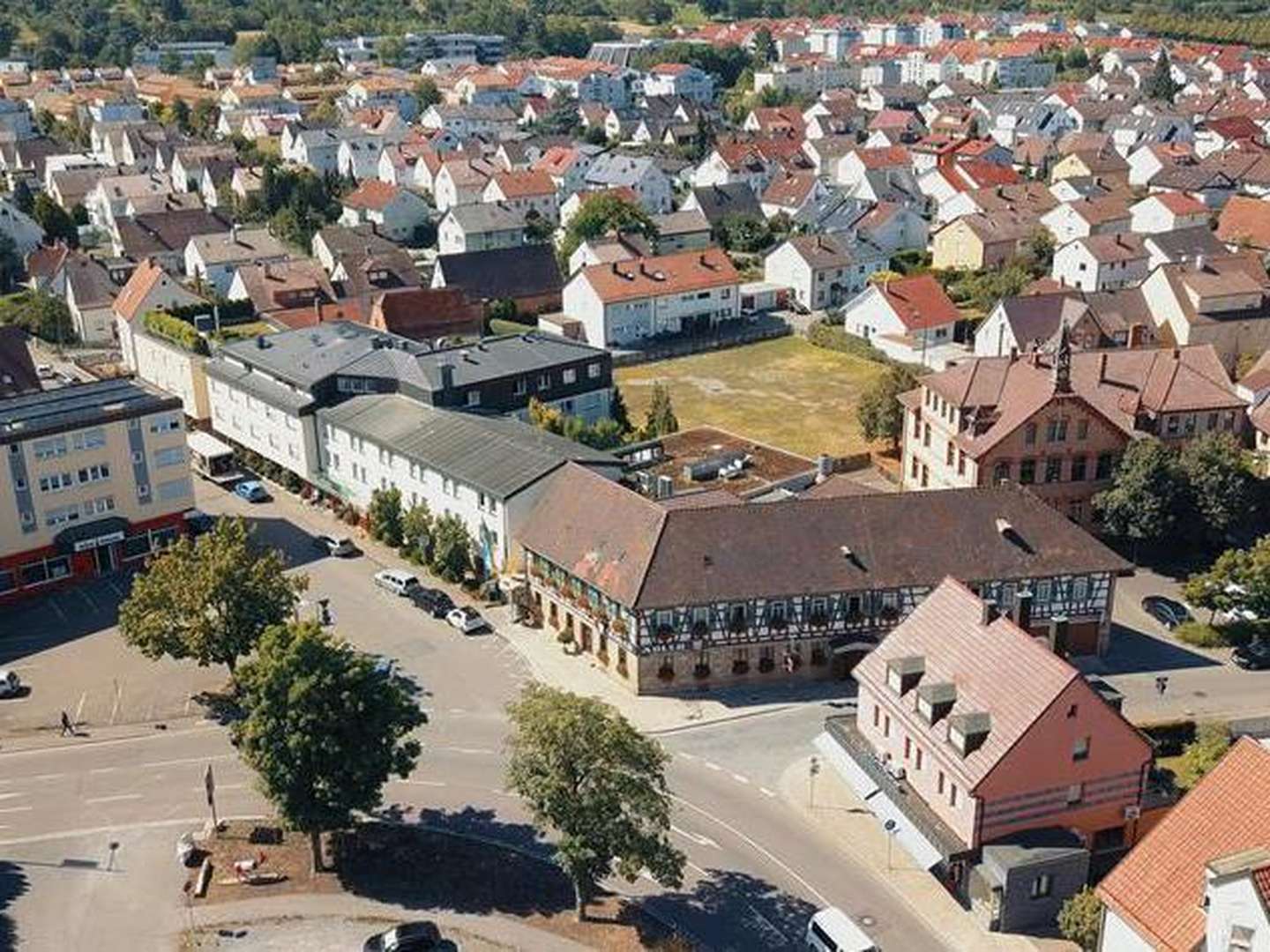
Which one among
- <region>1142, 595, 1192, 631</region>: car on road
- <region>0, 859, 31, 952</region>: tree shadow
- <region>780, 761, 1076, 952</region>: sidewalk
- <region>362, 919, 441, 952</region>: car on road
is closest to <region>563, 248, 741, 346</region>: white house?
<region>1142, 595, 1192, 631</region>: car on road

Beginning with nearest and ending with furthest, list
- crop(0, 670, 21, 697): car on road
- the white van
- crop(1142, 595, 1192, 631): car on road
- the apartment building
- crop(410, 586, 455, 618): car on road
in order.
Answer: the white van
crop(0, 670, 21, 697): car on road
crop(1142, 595, 1192, 631): car on road
crop(410, 586, 455, 618): car on road
the apartment building

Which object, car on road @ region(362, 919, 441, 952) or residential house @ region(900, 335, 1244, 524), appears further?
residential house @ region(900, 335, 1244, 524)

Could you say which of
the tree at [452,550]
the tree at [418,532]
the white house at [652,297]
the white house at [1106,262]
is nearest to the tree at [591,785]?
the tree at [452,550]

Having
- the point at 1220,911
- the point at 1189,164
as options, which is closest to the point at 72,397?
the point at 1220,911

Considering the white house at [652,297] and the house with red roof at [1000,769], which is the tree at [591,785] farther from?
the white house at [652,297]

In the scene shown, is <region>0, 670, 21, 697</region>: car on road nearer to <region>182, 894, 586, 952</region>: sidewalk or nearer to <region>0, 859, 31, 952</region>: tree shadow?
<region>0, 859, 31, 952</region>: tree shadow

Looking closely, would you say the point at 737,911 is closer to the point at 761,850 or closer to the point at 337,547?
the point at 761,850
